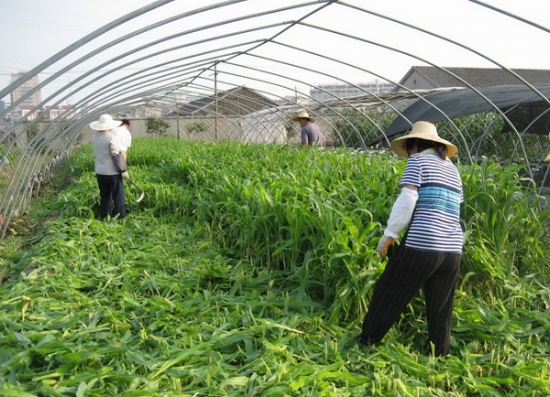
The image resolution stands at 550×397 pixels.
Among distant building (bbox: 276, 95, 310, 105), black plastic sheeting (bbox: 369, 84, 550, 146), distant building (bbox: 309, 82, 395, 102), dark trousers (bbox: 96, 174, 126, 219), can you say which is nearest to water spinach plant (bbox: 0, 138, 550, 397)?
dark trousers (bbox: 96, 174, 126, 219)

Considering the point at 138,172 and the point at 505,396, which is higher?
the point at 138,172

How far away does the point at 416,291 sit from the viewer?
255cm

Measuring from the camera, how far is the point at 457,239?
2572 millimetres

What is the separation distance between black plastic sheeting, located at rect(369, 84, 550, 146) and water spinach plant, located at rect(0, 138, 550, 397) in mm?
3899

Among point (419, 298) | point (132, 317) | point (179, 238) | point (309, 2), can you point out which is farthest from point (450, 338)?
point (309, 2)

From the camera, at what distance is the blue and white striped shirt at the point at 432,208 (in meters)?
2.50

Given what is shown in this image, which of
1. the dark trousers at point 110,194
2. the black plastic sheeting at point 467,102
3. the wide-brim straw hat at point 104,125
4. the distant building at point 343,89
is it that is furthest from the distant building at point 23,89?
the black plastic sheeting at point 467,102

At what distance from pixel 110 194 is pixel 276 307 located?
351 cm

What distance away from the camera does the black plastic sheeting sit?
25.2 ft

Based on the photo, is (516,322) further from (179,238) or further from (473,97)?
(473,97)

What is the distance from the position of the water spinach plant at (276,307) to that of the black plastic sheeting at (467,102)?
3.90 meters

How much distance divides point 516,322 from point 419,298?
0.52 metres

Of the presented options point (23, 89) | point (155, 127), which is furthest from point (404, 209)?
point (155, 127)

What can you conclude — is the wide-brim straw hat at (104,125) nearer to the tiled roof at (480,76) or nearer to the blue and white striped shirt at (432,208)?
the blue and white striped shirt at (432,208)
